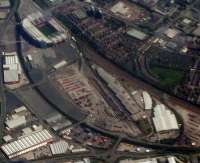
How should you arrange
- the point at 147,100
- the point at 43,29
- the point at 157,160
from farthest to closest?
the point at 43,29
the point at 147,100
the point at 157,160

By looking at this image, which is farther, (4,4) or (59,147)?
(4,4)

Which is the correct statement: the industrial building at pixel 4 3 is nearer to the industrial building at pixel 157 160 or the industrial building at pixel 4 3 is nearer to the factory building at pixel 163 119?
the factory building at pixel 163 119

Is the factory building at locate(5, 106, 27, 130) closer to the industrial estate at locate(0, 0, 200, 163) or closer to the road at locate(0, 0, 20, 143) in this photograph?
the industrial estate at locate(0, 0, 200, 163)

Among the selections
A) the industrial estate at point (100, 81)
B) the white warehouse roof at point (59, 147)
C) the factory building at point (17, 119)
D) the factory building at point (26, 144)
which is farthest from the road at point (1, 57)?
the white warehouse roof at point (59, 147)

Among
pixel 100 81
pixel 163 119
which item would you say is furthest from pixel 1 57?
pixel 163 119

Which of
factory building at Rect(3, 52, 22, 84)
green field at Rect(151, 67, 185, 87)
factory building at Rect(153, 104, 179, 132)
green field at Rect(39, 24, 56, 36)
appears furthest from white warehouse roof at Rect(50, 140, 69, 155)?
green field at Rect(39, 24, 56, 36)

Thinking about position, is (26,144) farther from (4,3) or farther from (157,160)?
(4,3)
